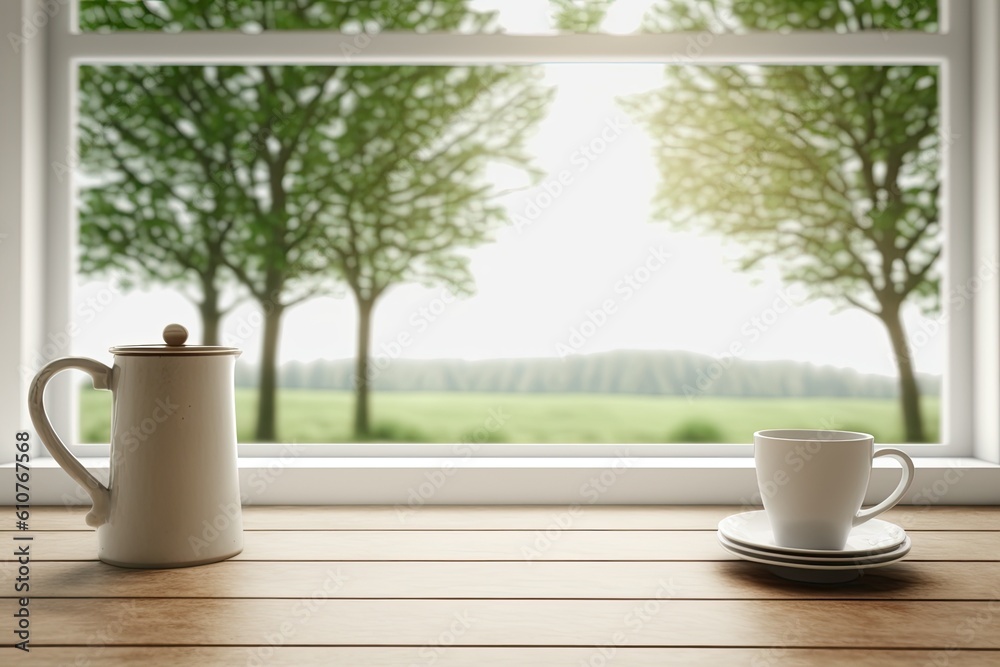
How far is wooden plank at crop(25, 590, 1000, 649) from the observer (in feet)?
1.92

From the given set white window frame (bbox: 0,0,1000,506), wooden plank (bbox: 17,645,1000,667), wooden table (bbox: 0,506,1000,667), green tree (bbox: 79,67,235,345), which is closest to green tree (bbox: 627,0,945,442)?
white window frame (bbox: 0,0,1000,506)

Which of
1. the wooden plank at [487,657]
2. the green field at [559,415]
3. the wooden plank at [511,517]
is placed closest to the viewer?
the wooden plank at [487,657]

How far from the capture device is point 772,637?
1.95ft

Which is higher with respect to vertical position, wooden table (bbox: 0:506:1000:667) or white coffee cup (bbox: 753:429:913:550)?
white coffee cup (bbox: 753:429:913:550)

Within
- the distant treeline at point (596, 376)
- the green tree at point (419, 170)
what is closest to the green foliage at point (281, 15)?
the green tree at point (419, 170)

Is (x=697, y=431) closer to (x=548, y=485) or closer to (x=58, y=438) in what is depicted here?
(x=548, y=485)

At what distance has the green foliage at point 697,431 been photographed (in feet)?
5.27

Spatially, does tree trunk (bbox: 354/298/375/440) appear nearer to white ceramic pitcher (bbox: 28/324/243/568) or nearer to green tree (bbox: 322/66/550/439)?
green tree (bbox: 322/66/550/439)

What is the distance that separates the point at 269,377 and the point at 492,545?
80 centimetres

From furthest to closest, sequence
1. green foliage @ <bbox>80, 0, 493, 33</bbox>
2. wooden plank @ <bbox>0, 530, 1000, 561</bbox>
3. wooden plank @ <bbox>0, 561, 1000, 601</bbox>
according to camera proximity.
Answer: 1. green foliage @ <bbox>80, 0, 493, 33</bbox>
2. wooden plank @ <bbox>0, 530, 1000, 561</bbox>
3. wooden plank @ <bbox>0, 561, 1000, 601</bbox>

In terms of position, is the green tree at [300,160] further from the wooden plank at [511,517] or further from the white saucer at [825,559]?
the white saucer at [825,559]

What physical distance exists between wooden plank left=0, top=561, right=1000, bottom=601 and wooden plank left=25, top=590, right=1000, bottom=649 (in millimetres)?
20

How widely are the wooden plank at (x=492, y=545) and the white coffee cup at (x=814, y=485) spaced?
11 cm

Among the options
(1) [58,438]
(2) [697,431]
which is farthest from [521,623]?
(2) [697,431]
